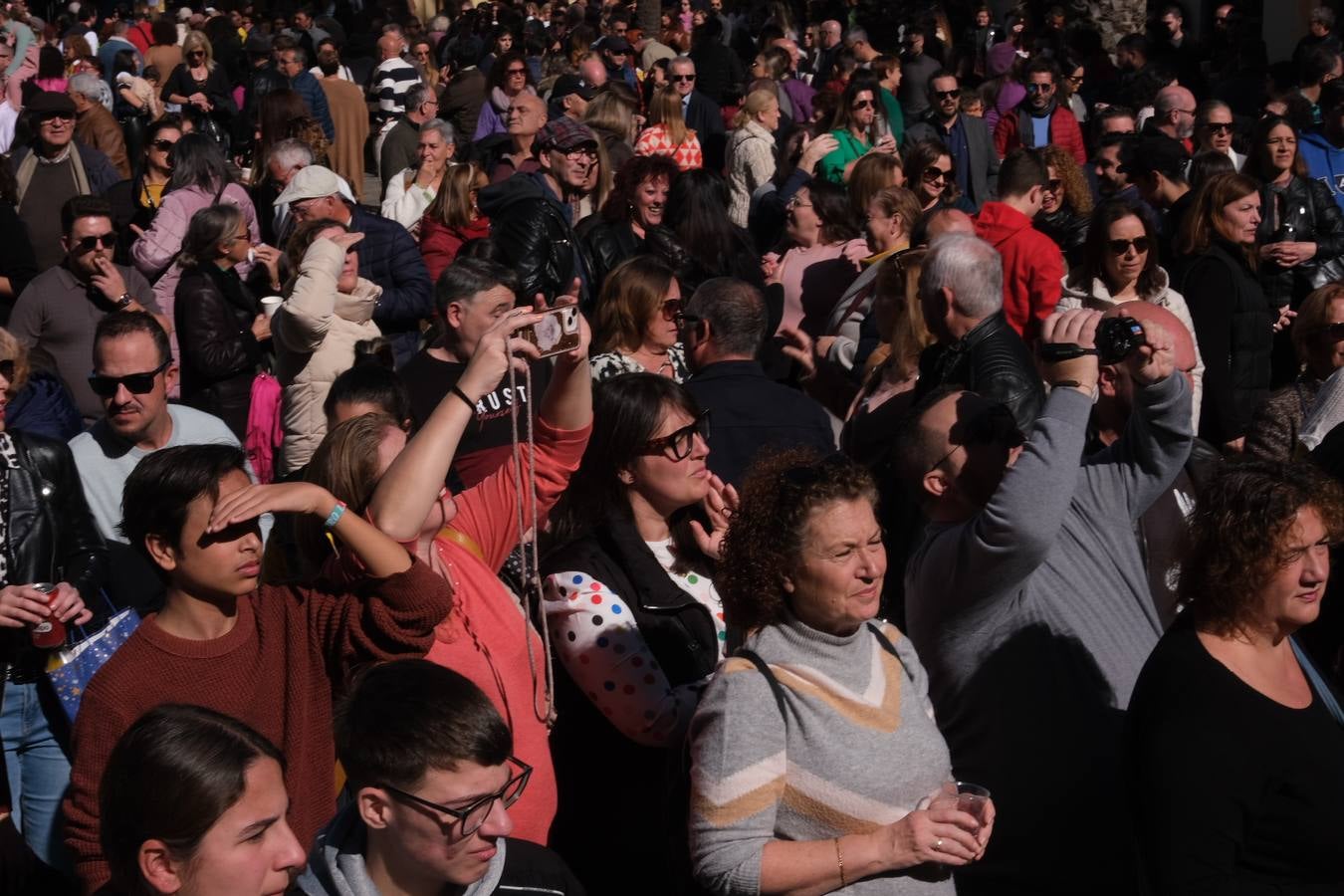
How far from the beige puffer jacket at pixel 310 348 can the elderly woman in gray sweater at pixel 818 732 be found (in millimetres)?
3303

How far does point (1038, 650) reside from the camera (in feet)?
11.1

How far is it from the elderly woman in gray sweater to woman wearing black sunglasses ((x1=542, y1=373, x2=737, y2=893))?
42 cm

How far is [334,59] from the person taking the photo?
1423 cm

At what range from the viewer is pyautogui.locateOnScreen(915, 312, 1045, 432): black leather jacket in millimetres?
4605

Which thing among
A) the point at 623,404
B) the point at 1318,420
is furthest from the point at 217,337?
the point at 1318,420

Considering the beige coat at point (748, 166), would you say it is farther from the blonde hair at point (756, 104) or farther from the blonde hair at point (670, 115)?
the blonde hair at point (670, 115)

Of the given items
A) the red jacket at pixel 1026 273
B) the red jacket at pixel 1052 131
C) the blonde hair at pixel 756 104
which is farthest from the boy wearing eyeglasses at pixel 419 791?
the red jacket at pixel 1052 131

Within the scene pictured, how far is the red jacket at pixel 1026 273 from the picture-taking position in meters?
6.81

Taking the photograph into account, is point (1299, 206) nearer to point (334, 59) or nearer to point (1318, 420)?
point (1318, 420)

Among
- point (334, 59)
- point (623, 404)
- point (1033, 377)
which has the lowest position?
point (334, 59)

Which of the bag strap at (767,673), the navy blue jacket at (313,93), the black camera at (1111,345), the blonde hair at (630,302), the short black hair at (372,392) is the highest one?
the black camera at (1111,345)

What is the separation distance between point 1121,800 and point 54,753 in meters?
2.58

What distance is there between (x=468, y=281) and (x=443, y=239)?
315cm

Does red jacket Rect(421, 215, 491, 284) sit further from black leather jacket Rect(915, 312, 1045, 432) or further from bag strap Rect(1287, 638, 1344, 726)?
bag strap Rect(1287, 638, 1344, 726)
